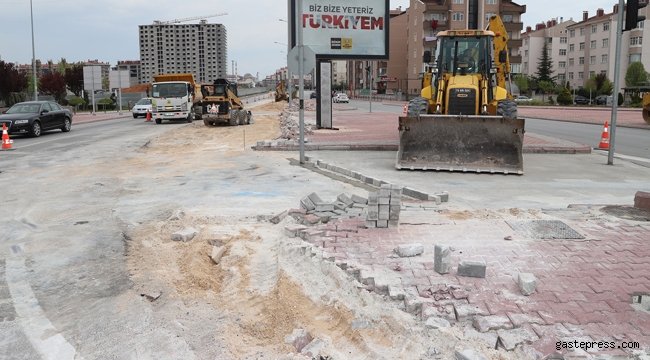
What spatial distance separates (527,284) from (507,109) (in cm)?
940

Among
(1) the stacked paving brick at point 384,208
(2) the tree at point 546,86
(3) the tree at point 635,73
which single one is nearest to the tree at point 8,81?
(1) the stacked paving brick at point 384,208

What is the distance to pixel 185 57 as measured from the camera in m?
128

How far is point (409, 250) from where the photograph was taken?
545cm

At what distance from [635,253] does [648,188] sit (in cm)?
546

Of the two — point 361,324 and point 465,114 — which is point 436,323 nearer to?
point 361,324

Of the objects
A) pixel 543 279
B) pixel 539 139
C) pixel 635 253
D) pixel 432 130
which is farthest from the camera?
pixel 539 139

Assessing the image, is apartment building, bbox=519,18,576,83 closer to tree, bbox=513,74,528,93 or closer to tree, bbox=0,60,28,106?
tree, bbox=513,74,528,93

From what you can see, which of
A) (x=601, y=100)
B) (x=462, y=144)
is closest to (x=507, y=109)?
(x=462, y=144)

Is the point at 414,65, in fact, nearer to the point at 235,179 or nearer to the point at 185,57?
the point at 185,57

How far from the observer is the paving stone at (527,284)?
450 centimetres

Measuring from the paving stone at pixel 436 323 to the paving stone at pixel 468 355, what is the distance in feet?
1.18

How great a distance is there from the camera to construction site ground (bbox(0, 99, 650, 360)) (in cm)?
401

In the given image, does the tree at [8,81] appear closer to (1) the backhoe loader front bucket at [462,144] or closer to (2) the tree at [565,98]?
(1) the backhoe loader front bucket at [462,144]

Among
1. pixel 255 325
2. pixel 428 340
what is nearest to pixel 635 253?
pixel 428 340
